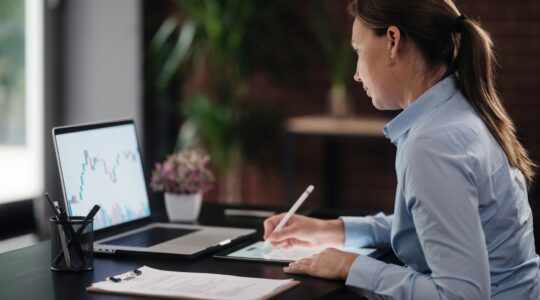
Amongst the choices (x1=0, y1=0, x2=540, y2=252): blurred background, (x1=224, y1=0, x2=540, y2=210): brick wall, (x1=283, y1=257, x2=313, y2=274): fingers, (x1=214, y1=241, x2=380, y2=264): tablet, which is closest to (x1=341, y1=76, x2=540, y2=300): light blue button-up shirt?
(x1=283, y1=257, x2=313, y2=274): fingers

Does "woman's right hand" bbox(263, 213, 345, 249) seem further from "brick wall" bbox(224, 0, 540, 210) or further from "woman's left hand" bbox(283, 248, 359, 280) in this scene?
"brick wall" bbox(224, 0, 540, 210)

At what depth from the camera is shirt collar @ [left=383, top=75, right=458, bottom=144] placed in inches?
69.2

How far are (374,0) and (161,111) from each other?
3774mm

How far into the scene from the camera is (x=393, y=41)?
1756mm

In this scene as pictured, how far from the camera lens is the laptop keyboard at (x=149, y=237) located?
2.08 metres

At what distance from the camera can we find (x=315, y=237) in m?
2.10

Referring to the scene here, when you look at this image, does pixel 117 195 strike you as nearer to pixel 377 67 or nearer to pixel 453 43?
pixel 377 67

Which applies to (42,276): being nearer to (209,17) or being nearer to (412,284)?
(412,284)

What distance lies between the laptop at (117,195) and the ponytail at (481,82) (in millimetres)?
671

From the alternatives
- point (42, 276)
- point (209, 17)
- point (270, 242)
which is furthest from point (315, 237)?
point (209, 17)

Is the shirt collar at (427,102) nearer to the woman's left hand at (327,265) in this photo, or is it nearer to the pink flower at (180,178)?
the woman's left hand at (327,265)

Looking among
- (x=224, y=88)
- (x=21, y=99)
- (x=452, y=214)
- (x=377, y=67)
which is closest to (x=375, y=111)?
(x=224, y=88)

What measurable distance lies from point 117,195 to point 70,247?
378mm

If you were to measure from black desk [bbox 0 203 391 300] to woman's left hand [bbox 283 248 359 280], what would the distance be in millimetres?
14
